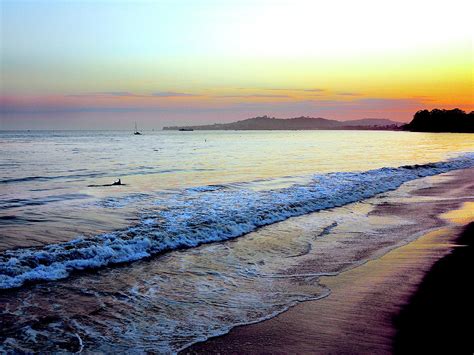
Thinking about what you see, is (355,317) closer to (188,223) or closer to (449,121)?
(188,223)

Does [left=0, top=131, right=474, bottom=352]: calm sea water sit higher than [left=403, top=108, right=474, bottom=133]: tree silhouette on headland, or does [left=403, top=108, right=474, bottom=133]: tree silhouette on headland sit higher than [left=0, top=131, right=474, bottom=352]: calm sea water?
[left=403, top=108, right=474, bottom=133]: tree silhouette on headland

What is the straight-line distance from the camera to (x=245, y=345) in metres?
5.04

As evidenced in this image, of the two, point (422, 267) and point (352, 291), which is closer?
point (352, 291)

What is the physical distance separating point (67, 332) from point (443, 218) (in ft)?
38.3

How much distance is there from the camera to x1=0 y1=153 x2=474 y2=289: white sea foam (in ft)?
26.8

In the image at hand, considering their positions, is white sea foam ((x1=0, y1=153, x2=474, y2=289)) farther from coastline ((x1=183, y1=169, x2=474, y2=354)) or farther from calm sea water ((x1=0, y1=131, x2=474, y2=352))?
coastline ((x1=183, y1=169, x2=474, y2=354))

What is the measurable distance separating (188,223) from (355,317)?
6.78 metres

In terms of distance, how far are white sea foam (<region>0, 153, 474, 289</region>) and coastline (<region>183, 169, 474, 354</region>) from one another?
401cm

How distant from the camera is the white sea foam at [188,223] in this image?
Result: 8.18 meters

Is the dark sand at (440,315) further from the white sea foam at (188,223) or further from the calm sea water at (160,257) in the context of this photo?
the white sea foam at (188,223)

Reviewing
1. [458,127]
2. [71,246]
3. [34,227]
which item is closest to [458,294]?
[71,246]

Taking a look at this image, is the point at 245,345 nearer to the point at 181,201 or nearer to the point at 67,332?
the point at 67,332

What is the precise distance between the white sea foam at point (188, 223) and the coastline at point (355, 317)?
401 centimetres

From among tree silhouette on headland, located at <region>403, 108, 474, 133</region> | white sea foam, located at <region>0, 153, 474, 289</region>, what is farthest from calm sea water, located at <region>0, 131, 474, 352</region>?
tree silhouette on headland, located at <region>403, 108, 474, 133</region>
